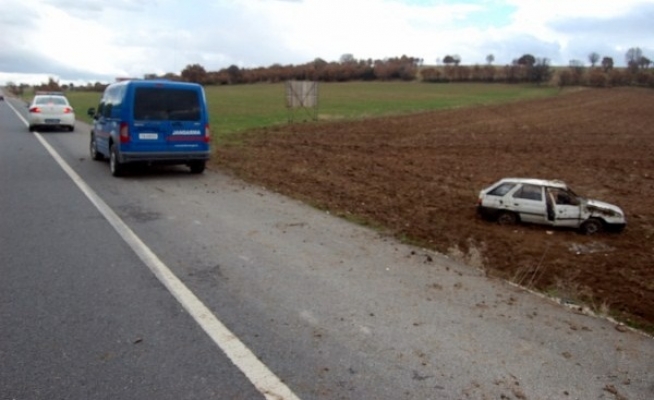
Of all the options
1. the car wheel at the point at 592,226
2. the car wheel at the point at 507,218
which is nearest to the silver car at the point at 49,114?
the car wheel at the point at 507,218

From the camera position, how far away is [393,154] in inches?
810

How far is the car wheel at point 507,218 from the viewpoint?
431 inches

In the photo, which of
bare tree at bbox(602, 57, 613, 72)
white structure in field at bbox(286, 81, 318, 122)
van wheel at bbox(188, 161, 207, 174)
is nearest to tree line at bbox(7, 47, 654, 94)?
bare tree at bbox(602, 57, 613, 72)

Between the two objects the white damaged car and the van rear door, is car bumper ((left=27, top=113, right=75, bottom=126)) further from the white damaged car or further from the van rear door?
the white damaged car

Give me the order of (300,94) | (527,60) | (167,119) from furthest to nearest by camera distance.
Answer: (527,60) → (300,94) → (167,119)

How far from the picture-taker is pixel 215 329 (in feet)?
14.8

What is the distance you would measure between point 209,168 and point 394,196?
4953mm

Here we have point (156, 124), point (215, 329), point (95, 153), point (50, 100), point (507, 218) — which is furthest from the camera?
point (50, 100)

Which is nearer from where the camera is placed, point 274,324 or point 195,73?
point 274,324

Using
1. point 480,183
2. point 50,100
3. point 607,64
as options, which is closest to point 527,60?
point 607,64

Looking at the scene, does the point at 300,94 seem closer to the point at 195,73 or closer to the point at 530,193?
the point at 530,193

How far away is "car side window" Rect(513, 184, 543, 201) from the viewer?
10.8 m

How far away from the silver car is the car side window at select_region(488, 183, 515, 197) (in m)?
19.6

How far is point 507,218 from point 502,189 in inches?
21.6
